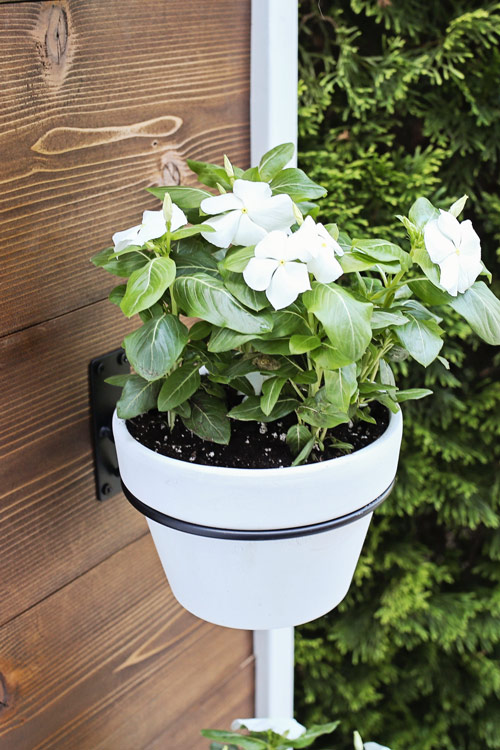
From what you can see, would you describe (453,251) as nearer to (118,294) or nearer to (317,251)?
(317,251)

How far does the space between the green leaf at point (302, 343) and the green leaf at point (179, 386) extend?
0.11m

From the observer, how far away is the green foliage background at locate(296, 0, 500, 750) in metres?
1.19

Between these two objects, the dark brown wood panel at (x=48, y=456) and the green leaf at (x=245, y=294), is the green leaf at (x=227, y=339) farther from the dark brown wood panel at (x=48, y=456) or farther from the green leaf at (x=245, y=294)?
the dark brown wood panel at (x=48, y=456)

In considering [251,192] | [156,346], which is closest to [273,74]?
[251,192]

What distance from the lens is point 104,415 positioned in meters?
0.82

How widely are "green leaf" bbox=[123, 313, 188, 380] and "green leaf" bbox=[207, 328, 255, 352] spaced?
0.08 ft

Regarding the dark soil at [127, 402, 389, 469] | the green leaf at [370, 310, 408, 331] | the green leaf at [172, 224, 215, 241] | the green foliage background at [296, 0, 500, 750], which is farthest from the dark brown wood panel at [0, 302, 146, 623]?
the green foliage background at [296, 0, 500, 750]

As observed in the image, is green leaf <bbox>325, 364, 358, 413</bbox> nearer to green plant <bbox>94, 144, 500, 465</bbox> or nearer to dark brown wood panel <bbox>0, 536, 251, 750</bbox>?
green plant <bbox>94, 144, 500, 465</bbox>

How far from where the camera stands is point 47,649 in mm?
812

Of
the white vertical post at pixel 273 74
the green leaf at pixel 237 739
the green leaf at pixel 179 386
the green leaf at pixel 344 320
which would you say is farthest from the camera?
the white vertical post at pixel 273 74

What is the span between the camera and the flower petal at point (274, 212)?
22.7 inches

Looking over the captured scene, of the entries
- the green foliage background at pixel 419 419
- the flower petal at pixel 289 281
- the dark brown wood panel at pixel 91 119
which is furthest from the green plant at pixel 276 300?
the green foliage background at pixel 419 419

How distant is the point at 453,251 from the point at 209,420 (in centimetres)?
25

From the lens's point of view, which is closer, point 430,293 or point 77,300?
point 430,293
